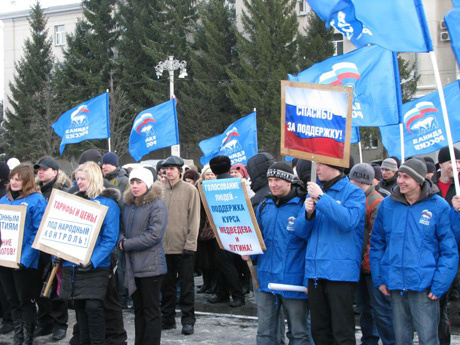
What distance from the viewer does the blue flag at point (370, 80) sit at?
7.80 meters

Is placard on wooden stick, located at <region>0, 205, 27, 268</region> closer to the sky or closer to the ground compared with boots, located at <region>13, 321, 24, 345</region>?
closer to the sky

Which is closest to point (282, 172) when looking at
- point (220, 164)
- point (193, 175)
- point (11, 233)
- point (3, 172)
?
point (220, 164)

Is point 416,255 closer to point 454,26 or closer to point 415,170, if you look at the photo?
point 415,170

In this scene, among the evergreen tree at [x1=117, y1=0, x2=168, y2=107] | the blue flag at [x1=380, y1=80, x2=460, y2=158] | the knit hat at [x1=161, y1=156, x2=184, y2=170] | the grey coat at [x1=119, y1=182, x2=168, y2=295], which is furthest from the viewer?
the evergreen tree at [x1=117, y1=0, x2=168, y2=107]

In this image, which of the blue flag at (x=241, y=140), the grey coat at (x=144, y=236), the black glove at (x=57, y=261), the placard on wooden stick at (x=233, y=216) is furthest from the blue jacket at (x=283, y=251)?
the blue flag at (x=241, y=140)

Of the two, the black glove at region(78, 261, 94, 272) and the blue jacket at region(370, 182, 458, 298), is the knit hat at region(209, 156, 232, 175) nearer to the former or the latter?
the black glove at region(78, 261, 94, 272)

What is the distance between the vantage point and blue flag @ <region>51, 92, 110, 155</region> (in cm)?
1370

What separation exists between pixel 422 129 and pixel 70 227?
18.9 feet

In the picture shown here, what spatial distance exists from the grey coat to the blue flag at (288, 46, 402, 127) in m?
3.12

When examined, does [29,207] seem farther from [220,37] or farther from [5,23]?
[5,23]

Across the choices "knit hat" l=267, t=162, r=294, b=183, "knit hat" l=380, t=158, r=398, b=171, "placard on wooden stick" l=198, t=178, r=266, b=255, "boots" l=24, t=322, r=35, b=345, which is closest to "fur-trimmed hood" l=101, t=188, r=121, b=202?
"placard on wooden stick" l=198, t=178, r=266, b=255

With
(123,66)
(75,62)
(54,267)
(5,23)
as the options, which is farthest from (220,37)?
(54,267)

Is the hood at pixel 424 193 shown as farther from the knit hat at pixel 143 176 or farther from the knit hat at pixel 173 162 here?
the knit hat at pixel 173 162

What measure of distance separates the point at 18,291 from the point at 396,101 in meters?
4.87
